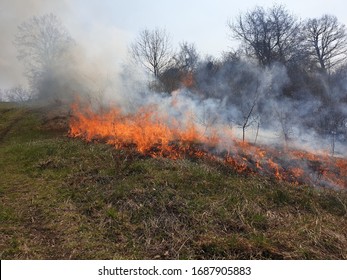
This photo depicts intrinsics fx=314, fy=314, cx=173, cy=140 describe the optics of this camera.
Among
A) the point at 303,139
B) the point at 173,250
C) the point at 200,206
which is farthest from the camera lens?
the point at 303,139

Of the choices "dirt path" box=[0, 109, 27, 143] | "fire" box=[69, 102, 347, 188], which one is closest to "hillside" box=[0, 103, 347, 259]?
"fire" box=[69, 102, 347, 188]

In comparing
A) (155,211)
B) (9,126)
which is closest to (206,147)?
(155,211)

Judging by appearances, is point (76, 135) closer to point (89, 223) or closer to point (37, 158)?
point (37, 158)

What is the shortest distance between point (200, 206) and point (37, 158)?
8.30m

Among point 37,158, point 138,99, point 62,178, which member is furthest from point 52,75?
point 62,178

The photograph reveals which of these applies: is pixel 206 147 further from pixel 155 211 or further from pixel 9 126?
pixel 9 126

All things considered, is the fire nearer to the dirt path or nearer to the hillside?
the hillside

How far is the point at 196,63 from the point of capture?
45.4 metres

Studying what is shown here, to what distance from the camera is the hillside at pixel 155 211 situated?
698 cm

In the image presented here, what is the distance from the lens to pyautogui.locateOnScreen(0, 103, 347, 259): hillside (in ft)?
22.9

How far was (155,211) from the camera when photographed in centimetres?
874

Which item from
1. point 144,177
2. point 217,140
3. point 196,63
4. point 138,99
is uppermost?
point 196,63

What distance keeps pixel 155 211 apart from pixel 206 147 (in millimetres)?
5876

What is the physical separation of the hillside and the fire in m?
0.80
